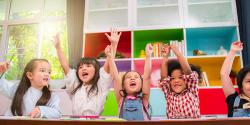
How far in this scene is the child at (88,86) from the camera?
77.3 inches

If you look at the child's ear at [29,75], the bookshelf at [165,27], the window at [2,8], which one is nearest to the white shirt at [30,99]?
the child's ear at [29,75]

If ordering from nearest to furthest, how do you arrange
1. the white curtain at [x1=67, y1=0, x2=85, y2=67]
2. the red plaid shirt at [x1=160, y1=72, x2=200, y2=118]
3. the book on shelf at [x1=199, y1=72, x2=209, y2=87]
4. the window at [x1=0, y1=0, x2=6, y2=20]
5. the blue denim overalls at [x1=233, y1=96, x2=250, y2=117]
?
1. the blue denim overalls at [x1=233, y1=96, x2=250, y2=117]
2. the red plaid shirt at [x1=160, y1=72, x2=200, y2=118]
3. the book on shelf at [x1=199, y1=72, x2=209, y2=87]
4. the white curtain at [x1=67, y1=0, x2=85, y2=67]
5. the window at [x1=0, y1=0, x2=6, y2=20]

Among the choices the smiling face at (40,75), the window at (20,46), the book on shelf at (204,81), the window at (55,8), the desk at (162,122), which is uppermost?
the window at (55,8)

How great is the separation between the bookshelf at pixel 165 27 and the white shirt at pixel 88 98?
1095 mm

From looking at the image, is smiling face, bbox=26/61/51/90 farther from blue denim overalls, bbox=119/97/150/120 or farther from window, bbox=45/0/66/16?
window, bbox=45/0/66/16

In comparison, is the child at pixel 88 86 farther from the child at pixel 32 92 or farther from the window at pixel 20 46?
the window at pixel 20 46

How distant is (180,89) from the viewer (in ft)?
6.38

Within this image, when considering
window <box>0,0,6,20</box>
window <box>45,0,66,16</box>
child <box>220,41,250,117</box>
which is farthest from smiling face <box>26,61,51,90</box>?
window <box>0,0,6,20</box>

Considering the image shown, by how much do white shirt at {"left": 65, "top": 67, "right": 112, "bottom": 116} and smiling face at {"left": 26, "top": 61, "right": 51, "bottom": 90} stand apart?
245 millimetres

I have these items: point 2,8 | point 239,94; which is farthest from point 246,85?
point 2,8

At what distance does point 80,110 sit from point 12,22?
2678 millimetres

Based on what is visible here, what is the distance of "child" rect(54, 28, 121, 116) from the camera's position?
1.96m

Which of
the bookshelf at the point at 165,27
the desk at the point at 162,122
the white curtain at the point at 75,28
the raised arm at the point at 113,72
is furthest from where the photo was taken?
the white curtain at the point at 75,28

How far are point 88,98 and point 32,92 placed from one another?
386 mm
